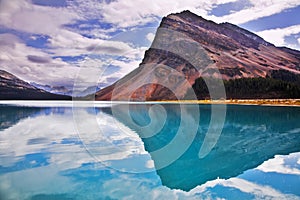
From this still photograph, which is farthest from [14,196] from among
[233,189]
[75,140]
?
[75,140]

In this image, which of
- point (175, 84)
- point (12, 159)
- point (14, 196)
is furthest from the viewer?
point (175, 84)

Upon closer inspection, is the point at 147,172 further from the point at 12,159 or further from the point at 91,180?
the point at 12,159

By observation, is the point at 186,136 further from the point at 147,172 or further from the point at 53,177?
the point at 53,177

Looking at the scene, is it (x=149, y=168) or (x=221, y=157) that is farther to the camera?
(x=221, y=157)

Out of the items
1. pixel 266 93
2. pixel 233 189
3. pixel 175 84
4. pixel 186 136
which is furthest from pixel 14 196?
pixel 175 84

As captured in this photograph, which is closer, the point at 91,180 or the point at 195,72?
the point at 91,180

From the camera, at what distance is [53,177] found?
37.6ft

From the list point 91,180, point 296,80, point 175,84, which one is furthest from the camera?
point 175,84

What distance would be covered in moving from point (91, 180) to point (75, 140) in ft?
34.5

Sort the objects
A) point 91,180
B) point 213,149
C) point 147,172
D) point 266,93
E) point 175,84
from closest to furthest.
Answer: point 91,180 < point 147,172 < point 213,149 < point 266,93 < point 175,84

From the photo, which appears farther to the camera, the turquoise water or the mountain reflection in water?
the mountain reflection in water

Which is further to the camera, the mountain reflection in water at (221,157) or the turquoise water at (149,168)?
the mountain reflection in water at (221,157)

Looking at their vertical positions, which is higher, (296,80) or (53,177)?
(296,80)

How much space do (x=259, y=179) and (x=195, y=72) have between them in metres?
175
